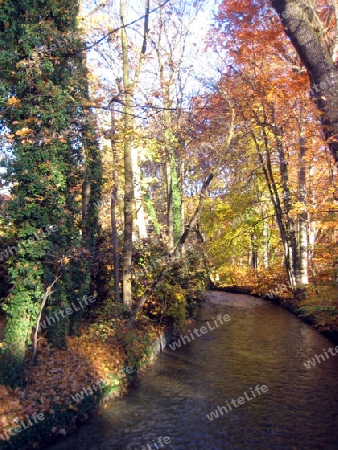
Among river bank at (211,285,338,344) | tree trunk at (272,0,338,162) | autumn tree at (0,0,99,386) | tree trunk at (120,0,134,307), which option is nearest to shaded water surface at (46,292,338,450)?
river bank at (211,285,338,344)

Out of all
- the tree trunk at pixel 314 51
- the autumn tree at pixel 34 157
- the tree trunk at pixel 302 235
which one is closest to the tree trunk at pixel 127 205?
the autumn tree at pixel 34 157

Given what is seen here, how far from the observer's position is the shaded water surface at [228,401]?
6.24m

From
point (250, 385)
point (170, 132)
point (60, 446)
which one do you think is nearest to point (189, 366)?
point (250, 385)

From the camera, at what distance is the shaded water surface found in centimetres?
624

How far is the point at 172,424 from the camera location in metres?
6.74

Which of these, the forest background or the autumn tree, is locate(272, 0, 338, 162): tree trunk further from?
the autumn tree

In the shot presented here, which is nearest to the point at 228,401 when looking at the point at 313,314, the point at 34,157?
the point at 34,157

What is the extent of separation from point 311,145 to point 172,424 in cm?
1407

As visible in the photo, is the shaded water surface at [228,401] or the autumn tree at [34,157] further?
the autumn tree at [34,157]

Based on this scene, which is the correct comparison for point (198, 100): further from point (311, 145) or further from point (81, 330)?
point (81, 330)

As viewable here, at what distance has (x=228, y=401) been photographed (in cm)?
771

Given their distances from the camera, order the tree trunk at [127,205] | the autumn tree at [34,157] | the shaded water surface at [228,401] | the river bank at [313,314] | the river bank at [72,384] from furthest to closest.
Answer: the river bank at [313,314] < the tree trunk at [127,205] < the autumn tree at [34,157] < the shaded water surface at [228,401] < the river bank at [72,384]

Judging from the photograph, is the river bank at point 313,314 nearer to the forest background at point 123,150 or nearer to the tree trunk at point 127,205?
the forest background at point 123,150

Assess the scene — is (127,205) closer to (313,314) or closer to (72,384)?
(72,384)
